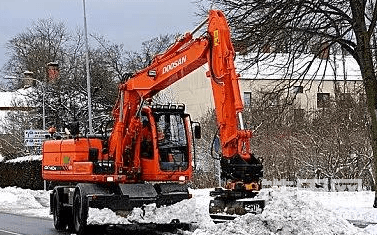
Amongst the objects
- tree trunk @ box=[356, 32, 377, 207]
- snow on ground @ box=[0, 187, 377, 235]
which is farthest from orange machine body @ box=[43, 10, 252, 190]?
tree trunk @ box=[356, 32, 377, 207]

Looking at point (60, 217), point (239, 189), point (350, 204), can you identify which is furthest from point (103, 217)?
point (350, 204)

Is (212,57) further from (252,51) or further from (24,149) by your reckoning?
(24,149)

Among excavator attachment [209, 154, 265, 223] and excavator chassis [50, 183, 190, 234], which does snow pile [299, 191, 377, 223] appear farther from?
excavator attachment [209, 154, 265, 223]

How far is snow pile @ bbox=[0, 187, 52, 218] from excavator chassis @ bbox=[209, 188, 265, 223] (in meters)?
15.1

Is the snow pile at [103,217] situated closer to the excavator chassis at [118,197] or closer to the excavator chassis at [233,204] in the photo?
the excavator chassis at [118,197]

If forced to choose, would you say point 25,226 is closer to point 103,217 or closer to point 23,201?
point 103,217

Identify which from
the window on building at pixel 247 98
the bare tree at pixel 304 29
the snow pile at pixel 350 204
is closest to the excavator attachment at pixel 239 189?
the snow pile at pixel 350 204

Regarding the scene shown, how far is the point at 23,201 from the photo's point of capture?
3350cm

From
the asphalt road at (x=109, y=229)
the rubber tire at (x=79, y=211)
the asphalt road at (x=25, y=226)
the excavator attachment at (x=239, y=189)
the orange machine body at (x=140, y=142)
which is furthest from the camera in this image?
the asphalt road at (x=25, y=226)

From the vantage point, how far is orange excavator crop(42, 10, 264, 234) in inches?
615

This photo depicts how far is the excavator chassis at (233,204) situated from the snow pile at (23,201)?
1513 centimetres

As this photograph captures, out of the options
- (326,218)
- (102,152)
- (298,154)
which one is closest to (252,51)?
(102,152)

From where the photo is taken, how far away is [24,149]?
48938 millimetres

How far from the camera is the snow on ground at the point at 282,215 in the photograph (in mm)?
12578
